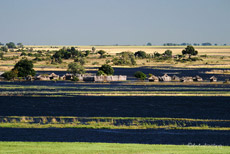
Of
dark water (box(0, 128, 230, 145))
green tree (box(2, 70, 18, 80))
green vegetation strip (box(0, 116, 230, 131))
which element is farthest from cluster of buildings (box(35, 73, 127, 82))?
dark water (box(0, 128, 230, 145))

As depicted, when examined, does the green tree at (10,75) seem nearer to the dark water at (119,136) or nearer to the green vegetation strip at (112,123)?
the green vegetation strip at (112,123)

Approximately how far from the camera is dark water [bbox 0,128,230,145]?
4438 centimetres

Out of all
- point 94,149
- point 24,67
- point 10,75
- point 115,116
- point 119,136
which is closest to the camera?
point 94,149

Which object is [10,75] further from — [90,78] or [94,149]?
[94,149]

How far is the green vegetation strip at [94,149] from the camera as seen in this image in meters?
35.5

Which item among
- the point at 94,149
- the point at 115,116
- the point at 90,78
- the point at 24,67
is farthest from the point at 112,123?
the point at 24,67

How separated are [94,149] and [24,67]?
88542 mm

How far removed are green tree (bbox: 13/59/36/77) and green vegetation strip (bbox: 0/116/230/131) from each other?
6266 centimetres

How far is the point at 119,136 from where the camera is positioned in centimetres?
4706

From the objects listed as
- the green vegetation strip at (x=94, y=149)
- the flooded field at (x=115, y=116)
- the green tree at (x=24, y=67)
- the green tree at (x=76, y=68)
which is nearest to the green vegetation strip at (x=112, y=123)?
the flooded field at (x=115, y=116)

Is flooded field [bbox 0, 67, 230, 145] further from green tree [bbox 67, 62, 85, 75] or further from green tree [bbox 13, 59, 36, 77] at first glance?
green tree [bbox 67, 62, 85, 75]

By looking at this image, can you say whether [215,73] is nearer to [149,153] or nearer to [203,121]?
[203,121]

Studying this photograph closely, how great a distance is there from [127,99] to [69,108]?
49.4ft

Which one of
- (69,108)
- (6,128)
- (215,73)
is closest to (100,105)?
(69,108)
